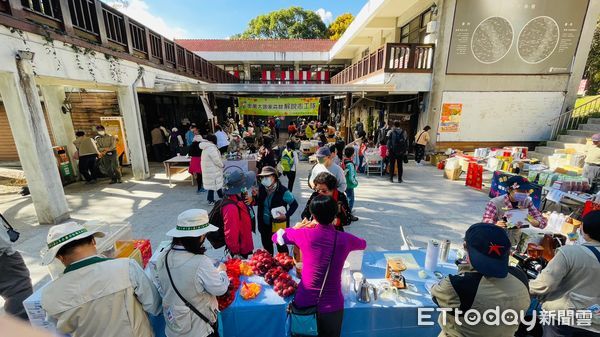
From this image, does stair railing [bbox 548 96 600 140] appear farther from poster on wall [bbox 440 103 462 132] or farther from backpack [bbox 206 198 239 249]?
backpack [bbox 206 198 239 249]

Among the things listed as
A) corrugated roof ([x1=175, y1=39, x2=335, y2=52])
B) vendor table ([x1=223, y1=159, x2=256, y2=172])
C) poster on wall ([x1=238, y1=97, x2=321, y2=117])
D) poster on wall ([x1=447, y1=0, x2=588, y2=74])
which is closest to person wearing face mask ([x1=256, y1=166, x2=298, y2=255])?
vendor table ([x1=223, y1=159, x2=256, y2=172])

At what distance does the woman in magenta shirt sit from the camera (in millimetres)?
2062

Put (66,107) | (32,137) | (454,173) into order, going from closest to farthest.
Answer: (32,137), (454,173), (66,107)

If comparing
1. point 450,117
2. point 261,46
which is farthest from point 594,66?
point 261,46

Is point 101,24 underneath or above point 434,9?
underneath

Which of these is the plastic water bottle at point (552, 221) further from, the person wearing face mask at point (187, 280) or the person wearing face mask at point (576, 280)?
the person wearing face mask at point (187, 280)

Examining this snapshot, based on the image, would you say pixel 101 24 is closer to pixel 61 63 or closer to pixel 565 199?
pixel 61 63

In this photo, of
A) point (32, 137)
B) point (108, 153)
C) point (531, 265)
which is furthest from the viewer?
point (108, 153)

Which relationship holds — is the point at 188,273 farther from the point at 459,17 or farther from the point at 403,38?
the point at 403,38

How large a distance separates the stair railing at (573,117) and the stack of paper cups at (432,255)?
11517 millimetres

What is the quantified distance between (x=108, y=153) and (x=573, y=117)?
17.0 m

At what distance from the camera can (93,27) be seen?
6594mm

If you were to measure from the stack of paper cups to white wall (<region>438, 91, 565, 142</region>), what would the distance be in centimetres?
888

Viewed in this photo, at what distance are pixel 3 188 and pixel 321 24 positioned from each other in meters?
37.5
